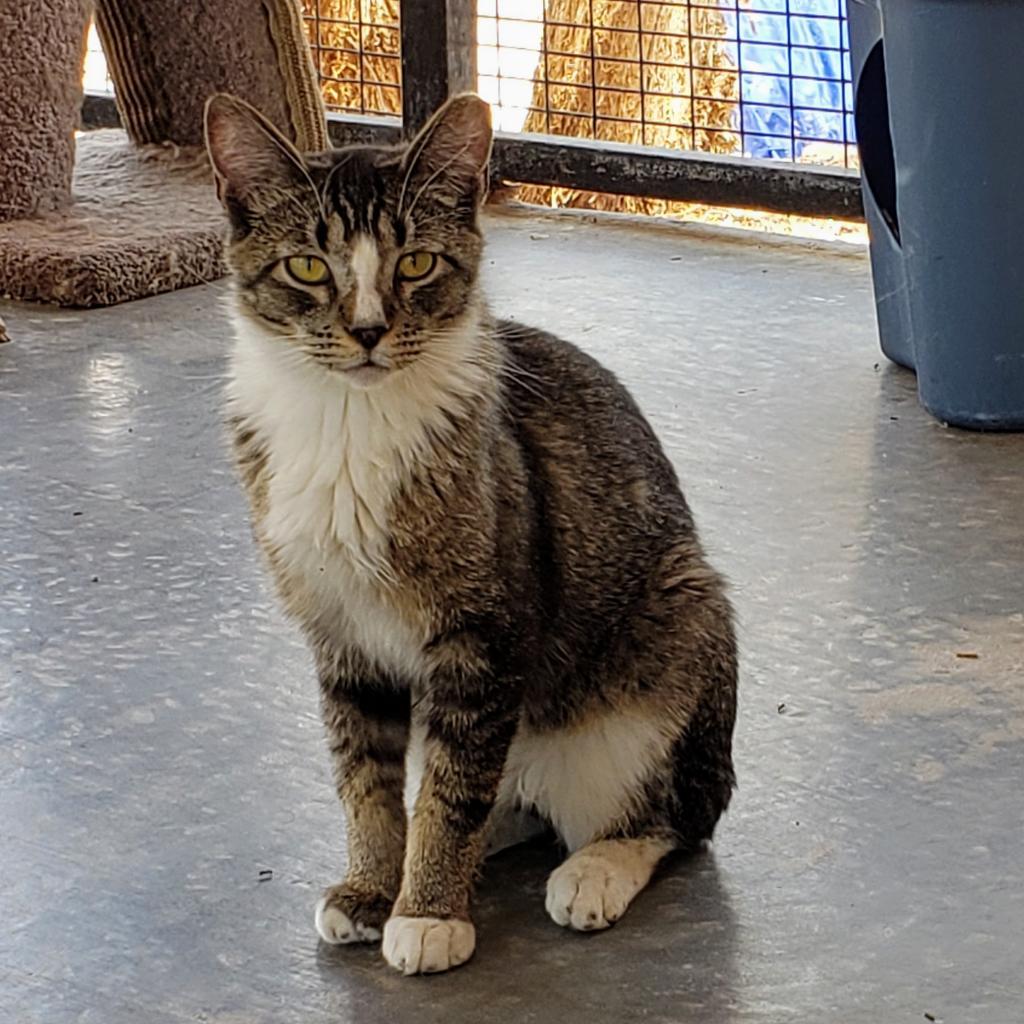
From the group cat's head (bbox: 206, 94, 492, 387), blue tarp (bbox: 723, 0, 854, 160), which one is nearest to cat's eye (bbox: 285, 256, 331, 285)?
cat's head (bbox: 206, 94, 492, 387)

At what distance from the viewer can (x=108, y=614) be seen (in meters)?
3.13

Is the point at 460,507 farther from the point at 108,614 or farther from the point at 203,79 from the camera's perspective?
the point at 203,79

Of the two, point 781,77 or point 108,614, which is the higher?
point 781,77

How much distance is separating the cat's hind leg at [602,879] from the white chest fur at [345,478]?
1.00ft

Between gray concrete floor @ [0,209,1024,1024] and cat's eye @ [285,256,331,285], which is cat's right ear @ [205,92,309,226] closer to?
cat's eye @ [285,256,331,285]

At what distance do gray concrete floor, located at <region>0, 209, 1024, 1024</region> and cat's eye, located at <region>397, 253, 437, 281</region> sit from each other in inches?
28.7

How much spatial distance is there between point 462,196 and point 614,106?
157 inches

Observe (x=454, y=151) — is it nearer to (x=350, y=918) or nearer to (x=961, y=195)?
(x=350, y=918)

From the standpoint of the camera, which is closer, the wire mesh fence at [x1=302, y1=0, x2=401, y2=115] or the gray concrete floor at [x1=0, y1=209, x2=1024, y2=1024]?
the gray concrete floor at [x1=0, y1=209, x2=1024, y2=1024]

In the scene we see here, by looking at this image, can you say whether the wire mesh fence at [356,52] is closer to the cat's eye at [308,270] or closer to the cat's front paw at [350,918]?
the cat's eye at [308,270]

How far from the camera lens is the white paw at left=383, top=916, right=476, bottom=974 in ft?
7.09

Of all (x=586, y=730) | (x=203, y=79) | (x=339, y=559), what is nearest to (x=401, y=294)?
(x=339, y=559)

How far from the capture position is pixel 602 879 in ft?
7.45

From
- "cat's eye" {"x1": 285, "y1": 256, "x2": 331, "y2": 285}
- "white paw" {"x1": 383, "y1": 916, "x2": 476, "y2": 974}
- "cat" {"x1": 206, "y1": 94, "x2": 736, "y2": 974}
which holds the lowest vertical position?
"white paw" {"x1": 383, "y1": 916, "x2": 476, "y2": 974}
